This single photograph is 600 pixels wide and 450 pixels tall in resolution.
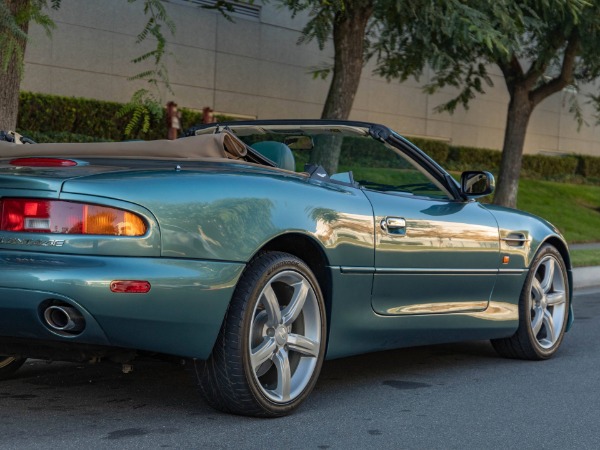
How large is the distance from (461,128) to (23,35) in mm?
20585

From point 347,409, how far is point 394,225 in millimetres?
948

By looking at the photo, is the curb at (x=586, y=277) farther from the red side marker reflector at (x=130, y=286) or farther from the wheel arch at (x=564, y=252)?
the red side marker reflector at (x=130, y=286)

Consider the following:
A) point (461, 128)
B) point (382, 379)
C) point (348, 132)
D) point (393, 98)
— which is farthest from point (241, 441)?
point (461, 128)

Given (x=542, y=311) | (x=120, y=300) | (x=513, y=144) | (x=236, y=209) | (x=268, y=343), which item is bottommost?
(x=542, y=311)

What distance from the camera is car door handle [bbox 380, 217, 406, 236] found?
5.32 m

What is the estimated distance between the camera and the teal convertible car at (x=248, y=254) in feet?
13.7

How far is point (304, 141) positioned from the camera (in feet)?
20.0

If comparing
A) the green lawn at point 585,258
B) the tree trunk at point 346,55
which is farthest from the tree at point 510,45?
the green lawn at point 585,258

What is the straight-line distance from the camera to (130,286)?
13.6 feet

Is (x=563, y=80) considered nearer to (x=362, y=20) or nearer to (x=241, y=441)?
(x=362, y=20)

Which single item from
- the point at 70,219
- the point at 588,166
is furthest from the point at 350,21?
the point at 588,166

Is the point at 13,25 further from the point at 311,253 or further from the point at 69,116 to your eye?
the point at 69,116

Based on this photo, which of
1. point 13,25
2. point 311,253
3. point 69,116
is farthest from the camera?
point 69,116

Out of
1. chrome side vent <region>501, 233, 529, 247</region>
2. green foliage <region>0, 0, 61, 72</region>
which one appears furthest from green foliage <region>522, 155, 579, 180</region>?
chrome side vent <region>501, 233, 529, 247</region>
